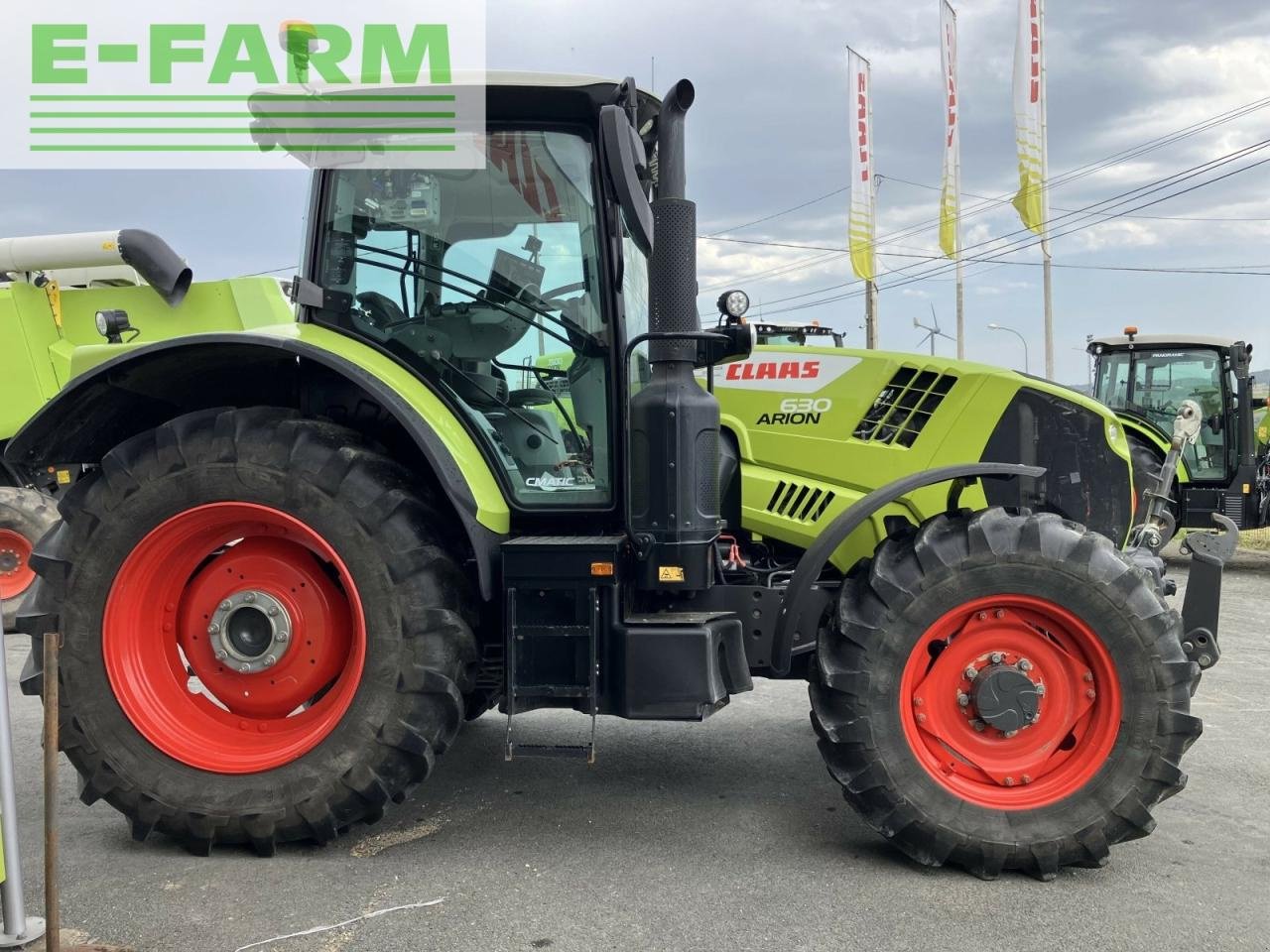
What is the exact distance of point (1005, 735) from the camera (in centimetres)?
316

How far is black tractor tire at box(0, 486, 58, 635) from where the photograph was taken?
730 cm

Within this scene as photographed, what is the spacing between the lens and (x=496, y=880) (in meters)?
3.01

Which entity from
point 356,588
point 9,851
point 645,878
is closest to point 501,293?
point 356,588

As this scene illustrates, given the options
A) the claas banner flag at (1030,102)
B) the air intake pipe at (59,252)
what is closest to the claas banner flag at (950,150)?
the claas banner flag at (1030,102)

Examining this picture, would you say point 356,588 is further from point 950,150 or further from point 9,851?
point 950,150

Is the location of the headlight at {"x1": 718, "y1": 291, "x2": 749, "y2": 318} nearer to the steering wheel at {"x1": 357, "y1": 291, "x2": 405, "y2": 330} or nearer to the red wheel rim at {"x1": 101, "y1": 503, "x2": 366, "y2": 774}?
the steering wheel at {"x1": 357, "y1": 291, "x2": 405, "y2": 330}

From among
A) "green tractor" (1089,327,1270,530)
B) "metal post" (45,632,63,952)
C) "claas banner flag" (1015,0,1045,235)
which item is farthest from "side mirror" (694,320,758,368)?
"claas banner flag" (1015,0,1045,235)

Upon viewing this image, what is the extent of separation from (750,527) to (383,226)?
66.9 inches

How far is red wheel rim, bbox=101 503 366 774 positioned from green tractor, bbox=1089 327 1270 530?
29.8 ft

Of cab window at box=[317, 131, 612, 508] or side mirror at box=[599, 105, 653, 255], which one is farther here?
cab window at box=[317, 131, 612, 508]

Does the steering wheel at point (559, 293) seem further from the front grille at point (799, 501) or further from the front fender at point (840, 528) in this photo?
the front fender at point (840, 528)

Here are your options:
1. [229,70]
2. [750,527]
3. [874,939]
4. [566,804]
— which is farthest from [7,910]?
[229,70]

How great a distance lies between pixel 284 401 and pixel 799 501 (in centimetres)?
192

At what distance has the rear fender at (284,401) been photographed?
10.3 ft
